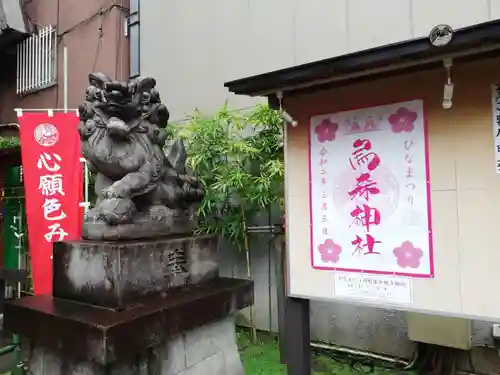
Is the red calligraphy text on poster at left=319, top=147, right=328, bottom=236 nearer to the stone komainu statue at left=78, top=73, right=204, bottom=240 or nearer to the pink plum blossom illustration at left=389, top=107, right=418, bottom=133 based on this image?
the pink plum blossom illustration at left=389, top=107, right=418, bottom=133

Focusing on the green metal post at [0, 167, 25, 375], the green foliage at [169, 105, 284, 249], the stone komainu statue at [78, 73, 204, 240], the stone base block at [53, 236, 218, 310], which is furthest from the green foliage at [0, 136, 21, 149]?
the stone base block at [53, 236, 218, 310]

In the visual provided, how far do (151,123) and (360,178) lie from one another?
2.53 metres

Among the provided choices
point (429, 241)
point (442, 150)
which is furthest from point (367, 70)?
point (429, 241)

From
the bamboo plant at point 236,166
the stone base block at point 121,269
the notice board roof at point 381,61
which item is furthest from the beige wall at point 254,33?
the stone base block at point 121,269

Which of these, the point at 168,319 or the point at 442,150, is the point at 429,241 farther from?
the point at 168,319

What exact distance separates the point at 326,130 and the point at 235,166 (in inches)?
115

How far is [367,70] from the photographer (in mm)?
2768

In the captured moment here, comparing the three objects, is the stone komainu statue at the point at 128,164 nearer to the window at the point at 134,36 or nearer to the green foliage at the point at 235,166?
the green foliage at the point at 235,166

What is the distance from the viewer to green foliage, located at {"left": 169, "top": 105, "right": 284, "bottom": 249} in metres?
5.75

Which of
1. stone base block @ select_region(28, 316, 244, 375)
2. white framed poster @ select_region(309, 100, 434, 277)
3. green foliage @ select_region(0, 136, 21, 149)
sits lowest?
stone base block @ select_region(28, 316, 244, 375)

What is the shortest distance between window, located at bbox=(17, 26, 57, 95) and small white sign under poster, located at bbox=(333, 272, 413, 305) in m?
10.3

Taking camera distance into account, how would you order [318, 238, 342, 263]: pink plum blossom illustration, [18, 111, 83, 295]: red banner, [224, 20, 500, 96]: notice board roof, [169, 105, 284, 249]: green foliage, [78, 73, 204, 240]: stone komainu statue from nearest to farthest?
[224, 20, 500, 96]: notice board roof < [318, 238, 342, 263]: pink plum blossom illustration < [78, 73, 204, 240]: stone komainu statue < [169, 105, 284, 249]: green foliage < [18, 111, 83, 295]: red banner

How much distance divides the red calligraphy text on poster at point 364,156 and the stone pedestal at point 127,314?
2014mm

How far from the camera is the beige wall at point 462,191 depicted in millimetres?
2582
